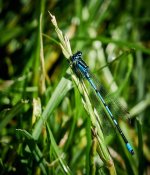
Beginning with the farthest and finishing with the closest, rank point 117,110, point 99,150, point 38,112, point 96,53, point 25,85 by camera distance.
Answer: point 96,53 < point 25,85 < point 117,110 < point 38,112 < point 99,150

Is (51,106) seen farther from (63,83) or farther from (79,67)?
(79,67)

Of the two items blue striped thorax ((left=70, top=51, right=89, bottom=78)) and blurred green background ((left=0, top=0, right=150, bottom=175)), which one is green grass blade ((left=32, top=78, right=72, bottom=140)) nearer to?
blurred green background ((left=0, top=0, right=150, bottom=175))

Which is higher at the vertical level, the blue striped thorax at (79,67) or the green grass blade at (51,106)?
the blue striped thorax at (79,67)

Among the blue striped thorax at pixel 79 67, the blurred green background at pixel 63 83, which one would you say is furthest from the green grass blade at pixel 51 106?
the blue striped thorax at pixel 79 67

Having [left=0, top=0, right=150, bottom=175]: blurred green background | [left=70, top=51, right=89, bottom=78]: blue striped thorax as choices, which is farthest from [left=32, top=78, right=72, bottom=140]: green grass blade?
[left=70, top=51, right=89, bottom=78]: blue striped thorax

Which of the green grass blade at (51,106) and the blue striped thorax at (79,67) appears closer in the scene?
the green grass blade at (51,106)

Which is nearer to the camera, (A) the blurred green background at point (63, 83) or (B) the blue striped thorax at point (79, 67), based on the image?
(A) the blurred green background at point (63, 83)

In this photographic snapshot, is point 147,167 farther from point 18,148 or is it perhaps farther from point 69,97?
point 18,148

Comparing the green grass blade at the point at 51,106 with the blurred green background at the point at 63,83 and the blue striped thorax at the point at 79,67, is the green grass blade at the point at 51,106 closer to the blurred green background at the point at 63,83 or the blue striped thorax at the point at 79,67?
the blurred green background at the point at 63,83

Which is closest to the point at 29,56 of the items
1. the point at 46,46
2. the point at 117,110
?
the point at 46,46
